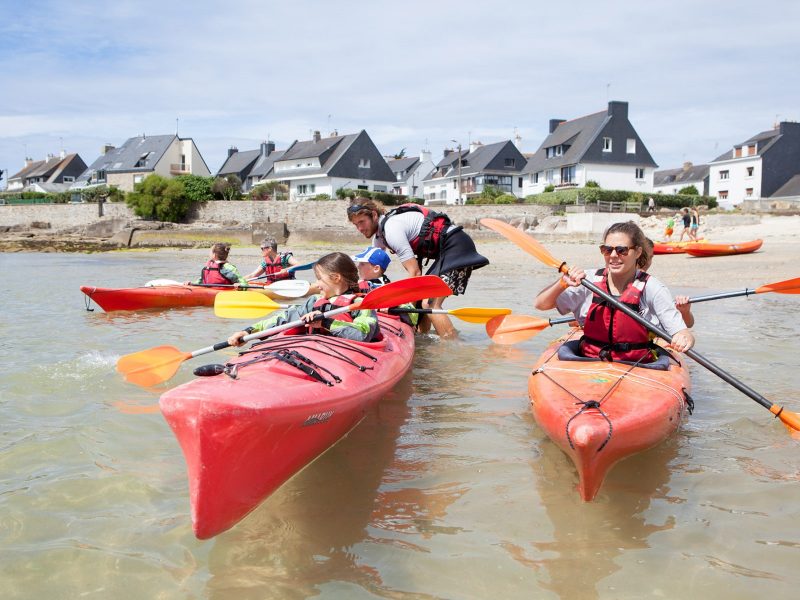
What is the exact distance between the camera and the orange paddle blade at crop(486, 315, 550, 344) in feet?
19.7

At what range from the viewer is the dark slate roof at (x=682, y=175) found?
51656 mm

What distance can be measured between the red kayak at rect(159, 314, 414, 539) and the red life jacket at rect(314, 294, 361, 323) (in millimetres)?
788

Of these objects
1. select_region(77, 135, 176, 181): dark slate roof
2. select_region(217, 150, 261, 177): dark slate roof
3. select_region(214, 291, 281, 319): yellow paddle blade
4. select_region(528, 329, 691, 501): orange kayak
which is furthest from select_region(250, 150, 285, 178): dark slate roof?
select_region(528, 329, 691, 501): orange kayak

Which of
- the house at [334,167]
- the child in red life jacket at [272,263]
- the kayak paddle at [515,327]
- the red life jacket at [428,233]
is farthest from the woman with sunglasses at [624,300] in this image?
the house at [334,167]

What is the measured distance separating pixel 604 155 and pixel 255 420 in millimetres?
42989

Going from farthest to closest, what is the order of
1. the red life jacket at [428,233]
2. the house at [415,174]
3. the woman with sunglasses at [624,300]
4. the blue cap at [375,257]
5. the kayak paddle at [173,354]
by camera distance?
the house at [415,174] < the red life jacket at [428,233] < the blue cap at [375,257] < the kayak paddle at [173,354] < the woman with sunglasses at [624,300]

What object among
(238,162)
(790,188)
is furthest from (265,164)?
(790,188)

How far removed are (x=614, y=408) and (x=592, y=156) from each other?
41.4 meters

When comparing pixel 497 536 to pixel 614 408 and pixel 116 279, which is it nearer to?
pixel 614 408

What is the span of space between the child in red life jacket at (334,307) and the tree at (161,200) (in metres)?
36.3

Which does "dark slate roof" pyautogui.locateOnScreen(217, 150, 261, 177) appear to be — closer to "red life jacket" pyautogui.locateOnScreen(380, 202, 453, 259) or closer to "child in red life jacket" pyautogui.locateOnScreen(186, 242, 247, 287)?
"child in red life jacket" pyautogui.locateOnScreen(186, 242, 247, 287)

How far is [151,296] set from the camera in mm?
9633

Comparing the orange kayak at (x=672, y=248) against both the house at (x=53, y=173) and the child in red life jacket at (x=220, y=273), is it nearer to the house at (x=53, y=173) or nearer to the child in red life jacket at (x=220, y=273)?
the child in red life jacket at (x=220, y=273)

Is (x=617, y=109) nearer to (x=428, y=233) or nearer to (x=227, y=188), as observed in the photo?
(x=227, y=188)
